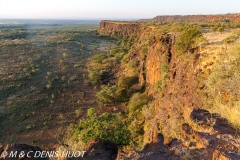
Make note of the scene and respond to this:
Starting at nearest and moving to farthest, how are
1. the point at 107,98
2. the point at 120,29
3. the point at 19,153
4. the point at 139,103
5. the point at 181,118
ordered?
the point at 19,153, the point at 181,118, the point at 139,103, the point at 107,98, the point at 120,29

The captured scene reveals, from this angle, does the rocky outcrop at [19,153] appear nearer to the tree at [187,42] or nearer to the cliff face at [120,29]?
the tree at [187,42]

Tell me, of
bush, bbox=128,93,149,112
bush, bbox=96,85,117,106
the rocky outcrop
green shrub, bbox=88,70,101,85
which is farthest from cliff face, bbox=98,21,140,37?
the rocky outcrop

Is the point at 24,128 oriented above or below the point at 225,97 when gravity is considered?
below

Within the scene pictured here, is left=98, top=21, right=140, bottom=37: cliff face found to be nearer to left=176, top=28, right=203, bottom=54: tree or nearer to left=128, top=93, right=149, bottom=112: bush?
left=128, top=93, right=149, bottom=112: bush

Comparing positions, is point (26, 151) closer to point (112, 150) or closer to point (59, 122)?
point (112, 150)

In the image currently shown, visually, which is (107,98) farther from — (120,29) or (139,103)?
(120,29)

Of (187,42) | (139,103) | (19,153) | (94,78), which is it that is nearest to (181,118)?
(19,153)

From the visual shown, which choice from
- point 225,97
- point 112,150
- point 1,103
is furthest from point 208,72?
point 1,103
